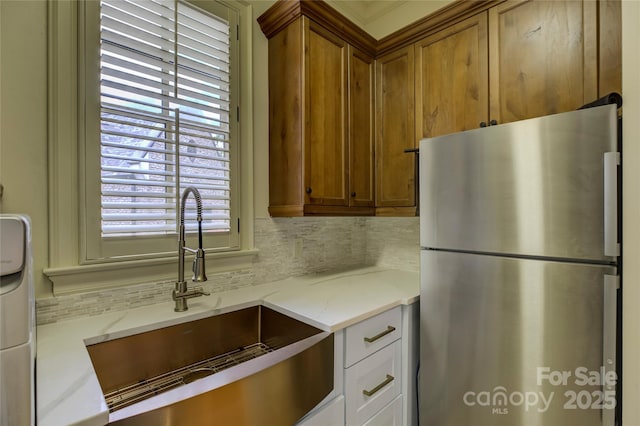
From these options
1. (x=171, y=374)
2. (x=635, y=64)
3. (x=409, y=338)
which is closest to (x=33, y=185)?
(x=171, y=374)

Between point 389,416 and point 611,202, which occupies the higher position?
point 611,202

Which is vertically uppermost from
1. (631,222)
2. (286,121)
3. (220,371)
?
(286,121)

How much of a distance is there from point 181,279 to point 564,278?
1.42 metres

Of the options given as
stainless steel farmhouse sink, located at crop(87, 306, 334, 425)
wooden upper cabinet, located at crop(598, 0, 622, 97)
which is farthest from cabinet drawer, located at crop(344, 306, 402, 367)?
wooden upper cabinet, located at crop(598, 0, 622, 97)

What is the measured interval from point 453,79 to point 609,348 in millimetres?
1348

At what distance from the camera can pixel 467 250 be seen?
1.18m

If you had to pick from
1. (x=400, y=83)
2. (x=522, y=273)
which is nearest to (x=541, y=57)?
(x=400, y=83)

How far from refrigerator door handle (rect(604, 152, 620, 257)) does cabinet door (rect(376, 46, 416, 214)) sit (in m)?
0.89

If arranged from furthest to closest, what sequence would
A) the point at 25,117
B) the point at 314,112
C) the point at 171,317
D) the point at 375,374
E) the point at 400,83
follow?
the point at 400,83 < the point at 314,112 < the point at 375,374 < the point at 171,317 < the point at 25,117

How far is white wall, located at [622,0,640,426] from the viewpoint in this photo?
0.85 meters

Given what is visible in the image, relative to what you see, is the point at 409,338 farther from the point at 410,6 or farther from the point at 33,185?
the point at 410,6

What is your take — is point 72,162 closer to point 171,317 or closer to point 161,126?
point 161,126

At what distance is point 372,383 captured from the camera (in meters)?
1.23

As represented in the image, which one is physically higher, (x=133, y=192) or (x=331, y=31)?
(x=331, y=31)
